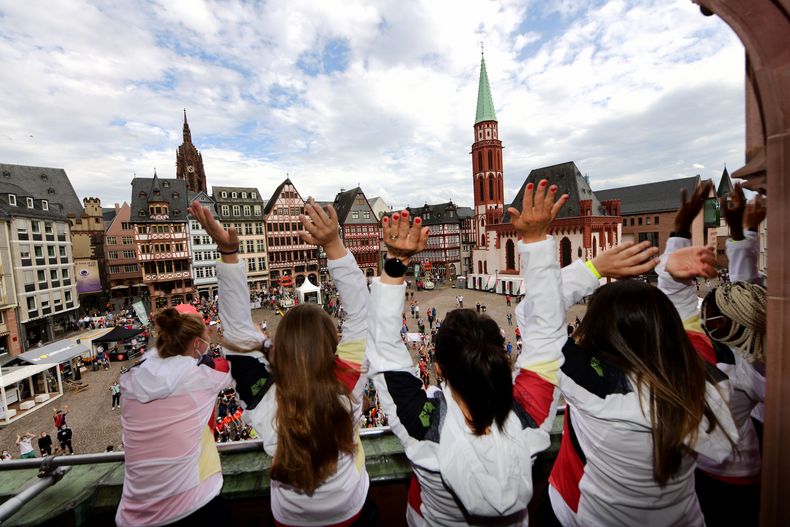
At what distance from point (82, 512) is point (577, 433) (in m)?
2.58

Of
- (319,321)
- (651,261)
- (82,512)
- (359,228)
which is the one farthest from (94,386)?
(359,228)

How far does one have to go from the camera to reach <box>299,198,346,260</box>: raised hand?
180 centimetres

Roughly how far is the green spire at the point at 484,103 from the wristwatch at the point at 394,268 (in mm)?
45601

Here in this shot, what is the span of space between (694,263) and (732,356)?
533mm

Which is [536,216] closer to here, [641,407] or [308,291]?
[641,407]

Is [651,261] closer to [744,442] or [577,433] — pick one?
[577,433]

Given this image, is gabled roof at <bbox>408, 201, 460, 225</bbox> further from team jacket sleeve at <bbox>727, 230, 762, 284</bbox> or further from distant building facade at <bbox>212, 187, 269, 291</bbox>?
team jacket sleeve at <bbox>727, 230, 762, 284</bbox>

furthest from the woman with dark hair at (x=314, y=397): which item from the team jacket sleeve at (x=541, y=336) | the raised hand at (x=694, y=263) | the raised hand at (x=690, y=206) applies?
the raised hand at (x=690, y=206)

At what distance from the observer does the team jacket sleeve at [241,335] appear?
1.82 m

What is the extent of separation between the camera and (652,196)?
169 feet

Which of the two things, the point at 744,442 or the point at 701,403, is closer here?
the point at 701,403

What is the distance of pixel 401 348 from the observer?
5.12 ft

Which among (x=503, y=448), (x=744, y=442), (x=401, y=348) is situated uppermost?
(x=401, y=348)

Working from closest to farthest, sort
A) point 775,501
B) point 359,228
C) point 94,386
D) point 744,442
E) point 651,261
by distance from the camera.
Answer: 1. point 775,501
2. point 651,261
3. point 744,442
4. point 94,386
5. point 359,228
